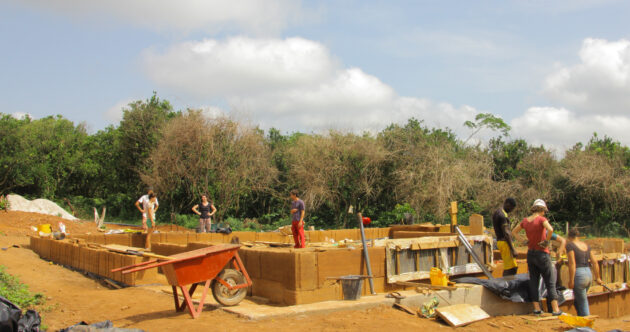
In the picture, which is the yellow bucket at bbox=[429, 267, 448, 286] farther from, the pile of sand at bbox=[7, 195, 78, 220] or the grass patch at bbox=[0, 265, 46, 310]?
the pile of sand at bbox=[7, 195, 78, 220]

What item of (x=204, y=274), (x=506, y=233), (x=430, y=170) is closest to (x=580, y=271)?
(x=506, y=233)

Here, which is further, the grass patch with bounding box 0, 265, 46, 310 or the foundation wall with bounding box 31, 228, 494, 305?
the foundation wall with bounding box 31, 228, 494, 305

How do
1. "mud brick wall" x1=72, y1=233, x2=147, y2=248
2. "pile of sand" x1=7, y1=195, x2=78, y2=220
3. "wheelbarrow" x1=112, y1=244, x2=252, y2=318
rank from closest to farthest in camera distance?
"wheelbarrow" x1=112, y1=244, x2=252, y2=318 < "mud brick wall" x1=72, y1=233, x2=147, y2=248 < "pile of sand" x1=7, y1=195, x2=78, y2=220

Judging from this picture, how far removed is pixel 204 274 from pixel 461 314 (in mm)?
3738

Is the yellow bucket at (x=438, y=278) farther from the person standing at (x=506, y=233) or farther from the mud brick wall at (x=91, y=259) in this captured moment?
the mud brick wall at (x=91, y=259)

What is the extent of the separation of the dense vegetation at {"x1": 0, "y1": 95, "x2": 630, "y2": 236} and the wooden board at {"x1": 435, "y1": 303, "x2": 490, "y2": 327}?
15312 millimetres

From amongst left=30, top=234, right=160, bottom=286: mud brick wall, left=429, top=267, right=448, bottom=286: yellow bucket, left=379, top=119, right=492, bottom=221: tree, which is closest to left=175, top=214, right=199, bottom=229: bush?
left=379, top=119, right=492, bottom=221: tree

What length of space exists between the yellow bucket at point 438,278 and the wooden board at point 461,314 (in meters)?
0.63

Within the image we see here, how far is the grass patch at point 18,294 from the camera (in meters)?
7.48

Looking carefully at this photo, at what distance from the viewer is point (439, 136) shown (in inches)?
1081

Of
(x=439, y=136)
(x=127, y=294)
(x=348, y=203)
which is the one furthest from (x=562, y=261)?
(x=439, y=136)

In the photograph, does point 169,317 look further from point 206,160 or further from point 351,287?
point 206,160

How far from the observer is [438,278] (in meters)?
8.62

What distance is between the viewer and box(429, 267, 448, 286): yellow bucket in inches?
336
